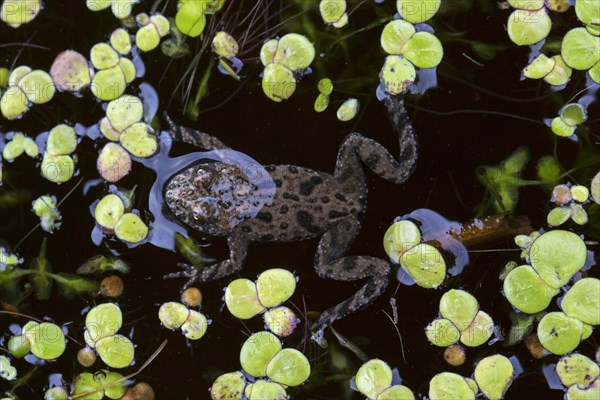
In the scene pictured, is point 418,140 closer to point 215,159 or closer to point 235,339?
point 215,159

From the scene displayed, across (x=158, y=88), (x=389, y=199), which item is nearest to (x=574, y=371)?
(x=389, y=199)

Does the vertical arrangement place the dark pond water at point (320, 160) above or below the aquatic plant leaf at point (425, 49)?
below

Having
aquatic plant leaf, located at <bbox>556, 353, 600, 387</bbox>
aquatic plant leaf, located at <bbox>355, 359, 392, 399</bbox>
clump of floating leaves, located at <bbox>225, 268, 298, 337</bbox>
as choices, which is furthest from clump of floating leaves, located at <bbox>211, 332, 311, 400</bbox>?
Result: aquatic plant leaf, located at <bbox>556, 353, 600, 387</bbox>

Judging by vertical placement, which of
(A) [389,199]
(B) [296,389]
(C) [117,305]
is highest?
(A) [389,199]

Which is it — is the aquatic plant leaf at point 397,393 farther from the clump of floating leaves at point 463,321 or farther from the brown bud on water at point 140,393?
the brown bud on water at point 140,393

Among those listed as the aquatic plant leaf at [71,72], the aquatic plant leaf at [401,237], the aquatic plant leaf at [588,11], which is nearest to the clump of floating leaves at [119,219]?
the aquatic plant leaf at [71,72]
